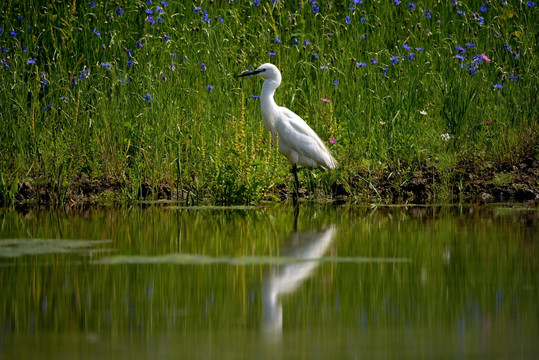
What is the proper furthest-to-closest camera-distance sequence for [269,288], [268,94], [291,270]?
[268,94] → [291,270] → [269,288]

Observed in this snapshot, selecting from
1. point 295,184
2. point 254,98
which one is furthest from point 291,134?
point 254,98

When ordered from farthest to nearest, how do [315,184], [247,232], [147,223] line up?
[315,184]
[147,223]
[247,232]

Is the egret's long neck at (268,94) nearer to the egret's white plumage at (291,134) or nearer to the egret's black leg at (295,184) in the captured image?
the egret's white plumage at (291,134)

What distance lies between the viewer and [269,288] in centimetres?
474

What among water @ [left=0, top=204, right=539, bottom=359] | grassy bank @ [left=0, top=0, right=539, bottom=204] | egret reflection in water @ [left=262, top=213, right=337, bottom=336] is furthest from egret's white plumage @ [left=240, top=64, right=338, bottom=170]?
egret reflection in water @ [left=262, top=213, right=337, bottom=336]

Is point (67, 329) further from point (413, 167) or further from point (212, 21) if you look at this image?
point (212, 21)

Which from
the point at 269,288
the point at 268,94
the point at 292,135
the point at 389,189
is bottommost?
the point at 269,288

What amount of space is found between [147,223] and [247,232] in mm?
926

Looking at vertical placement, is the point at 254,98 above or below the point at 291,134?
above

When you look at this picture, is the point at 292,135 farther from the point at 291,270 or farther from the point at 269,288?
the point at 269,288

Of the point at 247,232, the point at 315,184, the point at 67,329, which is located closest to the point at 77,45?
the point at 315,184

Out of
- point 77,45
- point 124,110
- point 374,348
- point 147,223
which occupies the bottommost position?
point 374,348

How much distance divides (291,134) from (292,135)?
16 millimetres

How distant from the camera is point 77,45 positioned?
11.0m
